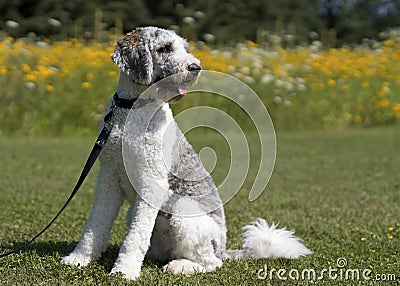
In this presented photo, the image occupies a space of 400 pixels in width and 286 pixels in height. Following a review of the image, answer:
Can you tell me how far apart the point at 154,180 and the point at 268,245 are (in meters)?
1.08

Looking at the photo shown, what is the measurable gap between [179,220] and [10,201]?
3.10m

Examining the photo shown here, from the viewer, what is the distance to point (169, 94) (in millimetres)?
3955

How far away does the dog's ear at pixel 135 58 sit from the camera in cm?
389

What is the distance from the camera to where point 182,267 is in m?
4.05

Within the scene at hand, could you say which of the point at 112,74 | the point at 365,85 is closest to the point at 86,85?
the point at 112,74

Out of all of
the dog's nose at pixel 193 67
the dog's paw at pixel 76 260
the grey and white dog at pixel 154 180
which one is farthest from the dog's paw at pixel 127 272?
the dog's nose at pixel 193 67

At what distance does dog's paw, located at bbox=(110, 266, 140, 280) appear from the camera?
381 cm

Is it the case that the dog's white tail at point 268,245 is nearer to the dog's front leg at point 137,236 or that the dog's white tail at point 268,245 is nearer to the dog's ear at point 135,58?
the dog's front leg at point 137,236

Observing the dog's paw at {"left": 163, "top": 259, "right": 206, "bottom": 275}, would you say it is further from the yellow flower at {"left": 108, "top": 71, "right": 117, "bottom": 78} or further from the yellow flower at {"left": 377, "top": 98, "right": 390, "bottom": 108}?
the yellow flower at {"left": 377, "top": 98, "right": 390, "bottom": 108}

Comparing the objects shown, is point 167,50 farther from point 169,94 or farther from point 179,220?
point 179,220

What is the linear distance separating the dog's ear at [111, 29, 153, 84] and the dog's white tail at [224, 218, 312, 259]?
4.61 ft

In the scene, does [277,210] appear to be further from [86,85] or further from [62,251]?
[86,85]

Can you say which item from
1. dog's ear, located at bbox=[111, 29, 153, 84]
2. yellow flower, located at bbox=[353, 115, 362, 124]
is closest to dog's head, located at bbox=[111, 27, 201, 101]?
dog's ear, located at bbox=[111, 29, 153, 84]

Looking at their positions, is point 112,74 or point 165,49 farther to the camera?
point 112,74
